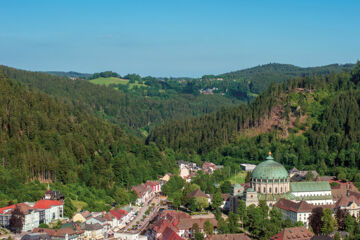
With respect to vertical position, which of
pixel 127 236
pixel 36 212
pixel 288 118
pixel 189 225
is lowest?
pixel 127 236

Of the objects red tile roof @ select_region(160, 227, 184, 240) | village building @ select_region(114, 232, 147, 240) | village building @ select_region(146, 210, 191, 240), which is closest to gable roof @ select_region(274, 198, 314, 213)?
village building @ select_region(146, 210, 191, 240)

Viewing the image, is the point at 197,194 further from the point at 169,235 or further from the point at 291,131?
the point at 291,131

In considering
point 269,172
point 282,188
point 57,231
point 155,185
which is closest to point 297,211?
point 282,188

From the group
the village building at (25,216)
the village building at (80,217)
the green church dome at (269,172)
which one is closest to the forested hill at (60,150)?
the village building at (25,216)

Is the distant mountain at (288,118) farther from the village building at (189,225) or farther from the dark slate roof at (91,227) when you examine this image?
the dark slate roof at (91,227)

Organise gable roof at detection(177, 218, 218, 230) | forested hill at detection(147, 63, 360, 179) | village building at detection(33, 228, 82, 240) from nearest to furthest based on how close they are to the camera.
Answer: village building at detection(33, 228, 82, 240) < gable roof at detection(177, 218, 218, 230) < forested hill at detection(147, 63, 360, 179)

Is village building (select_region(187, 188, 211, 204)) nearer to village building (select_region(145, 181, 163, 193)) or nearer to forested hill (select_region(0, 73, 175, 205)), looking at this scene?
forested hill (select_region(0, 73, 175, 205))

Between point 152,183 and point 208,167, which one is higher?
point 152,183

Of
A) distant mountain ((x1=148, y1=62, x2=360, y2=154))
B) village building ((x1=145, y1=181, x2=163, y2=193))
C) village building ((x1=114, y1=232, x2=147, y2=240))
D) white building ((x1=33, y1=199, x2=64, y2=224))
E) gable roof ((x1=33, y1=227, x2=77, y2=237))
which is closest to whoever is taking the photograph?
gable roof ((x1=33, y1=227, x2=77, y2=237))
